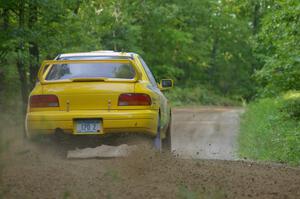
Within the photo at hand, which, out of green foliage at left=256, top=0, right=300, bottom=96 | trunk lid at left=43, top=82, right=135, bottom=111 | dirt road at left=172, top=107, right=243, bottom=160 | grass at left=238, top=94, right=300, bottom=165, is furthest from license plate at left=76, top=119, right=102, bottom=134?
green foliage at left=256, top=0, right=300, bottom=96

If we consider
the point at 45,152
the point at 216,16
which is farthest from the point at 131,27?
the point at 45,152

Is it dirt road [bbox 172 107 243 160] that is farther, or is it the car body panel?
dirt road [bbox 172 107 243 160]

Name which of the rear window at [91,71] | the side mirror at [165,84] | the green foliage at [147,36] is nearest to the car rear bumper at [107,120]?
the rear window at [91,71]

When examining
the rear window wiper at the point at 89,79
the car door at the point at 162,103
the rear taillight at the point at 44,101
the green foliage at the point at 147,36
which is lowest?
the green foliage at the point at 147,36

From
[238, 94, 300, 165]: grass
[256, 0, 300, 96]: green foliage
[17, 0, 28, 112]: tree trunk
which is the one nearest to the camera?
[238, 94, 300, 165]: grass

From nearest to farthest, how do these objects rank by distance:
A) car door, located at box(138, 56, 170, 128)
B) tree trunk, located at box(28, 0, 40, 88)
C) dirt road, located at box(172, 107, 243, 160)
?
car door, located at box(138, 56, 170, 128) < dirt road, located at box(172, 107, 243, 160) < tree trunk, located at box(28, 0, 40, 88)

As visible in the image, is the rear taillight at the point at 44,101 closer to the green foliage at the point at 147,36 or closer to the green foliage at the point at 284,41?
the green foliage at the point at 147,36

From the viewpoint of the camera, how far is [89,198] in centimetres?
623

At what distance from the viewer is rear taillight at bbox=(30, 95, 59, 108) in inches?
384

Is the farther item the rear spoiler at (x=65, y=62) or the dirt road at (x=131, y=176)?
the rear spoiler at (x=65, y=62)

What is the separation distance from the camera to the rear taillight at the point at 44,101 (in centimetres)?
975

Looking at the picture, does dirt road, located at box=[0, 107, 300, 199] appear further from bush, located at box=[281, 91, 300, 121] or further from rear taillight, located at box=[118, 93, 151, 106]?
bush, located at box=[281, 91, 300, 121]

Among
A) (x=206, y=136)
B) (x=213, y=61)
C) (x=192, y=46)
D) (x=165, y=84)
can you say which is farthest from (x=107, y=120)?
(x=213, y=61)

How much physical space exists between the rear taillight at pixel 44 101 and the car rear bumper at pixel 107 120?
13 centimetres
